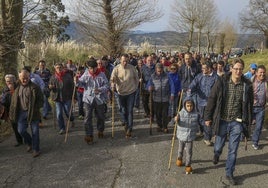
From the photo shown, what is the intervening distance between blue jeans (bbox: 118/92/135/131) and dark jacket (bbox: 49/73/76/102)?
1407mm

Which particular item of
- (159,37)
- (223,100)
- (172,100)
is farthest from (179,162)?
(159,37)

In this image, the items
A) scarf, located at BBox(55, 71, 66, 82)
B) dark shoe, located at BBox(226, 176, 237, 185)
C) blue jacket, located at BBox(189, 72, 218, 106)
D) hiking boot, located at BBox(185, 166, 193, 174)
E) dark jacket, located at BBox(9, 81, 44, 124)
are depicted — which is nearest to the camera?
dark shoe, located at BBox(226, 176, 237, 185)

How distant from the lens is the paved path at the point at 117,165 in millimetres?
6176

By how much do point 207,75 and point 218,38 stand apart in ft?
168

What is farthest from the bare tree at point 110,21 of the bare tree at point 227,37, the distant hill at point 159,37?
the bare tree at point 227,37

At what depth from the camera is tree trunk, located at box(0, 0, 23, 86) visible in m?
11.3

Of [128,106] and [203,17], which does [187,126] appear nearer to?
[128,106]

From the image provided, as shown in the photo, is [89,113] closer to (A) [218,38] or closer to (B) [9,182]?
(B) [9,182]

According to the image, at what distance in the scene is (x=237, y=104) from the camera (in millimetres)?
6117

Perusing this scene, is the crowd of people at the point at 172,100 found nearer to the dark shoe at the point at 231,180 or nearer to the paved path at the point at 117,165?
the dark shoe at the point at 231,180

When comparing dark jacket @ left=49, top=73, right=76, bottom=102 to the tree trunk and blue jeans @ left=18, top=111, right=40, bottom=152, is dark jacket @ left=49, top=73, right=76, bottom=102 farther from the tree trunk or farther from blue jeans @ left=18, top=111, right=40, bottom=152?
the tree trunk

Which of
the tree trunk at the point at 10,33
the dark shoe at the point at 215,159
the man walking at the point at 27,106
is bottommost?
the dark shoe at the point at 215,159

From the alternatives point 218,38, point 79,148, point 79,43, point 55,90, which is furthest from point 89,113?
point 218,38

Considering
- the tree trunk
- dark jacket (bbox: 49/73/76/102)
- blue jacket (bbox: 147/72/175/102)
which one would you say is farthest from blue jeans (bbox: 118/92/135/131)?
the tree trunk
